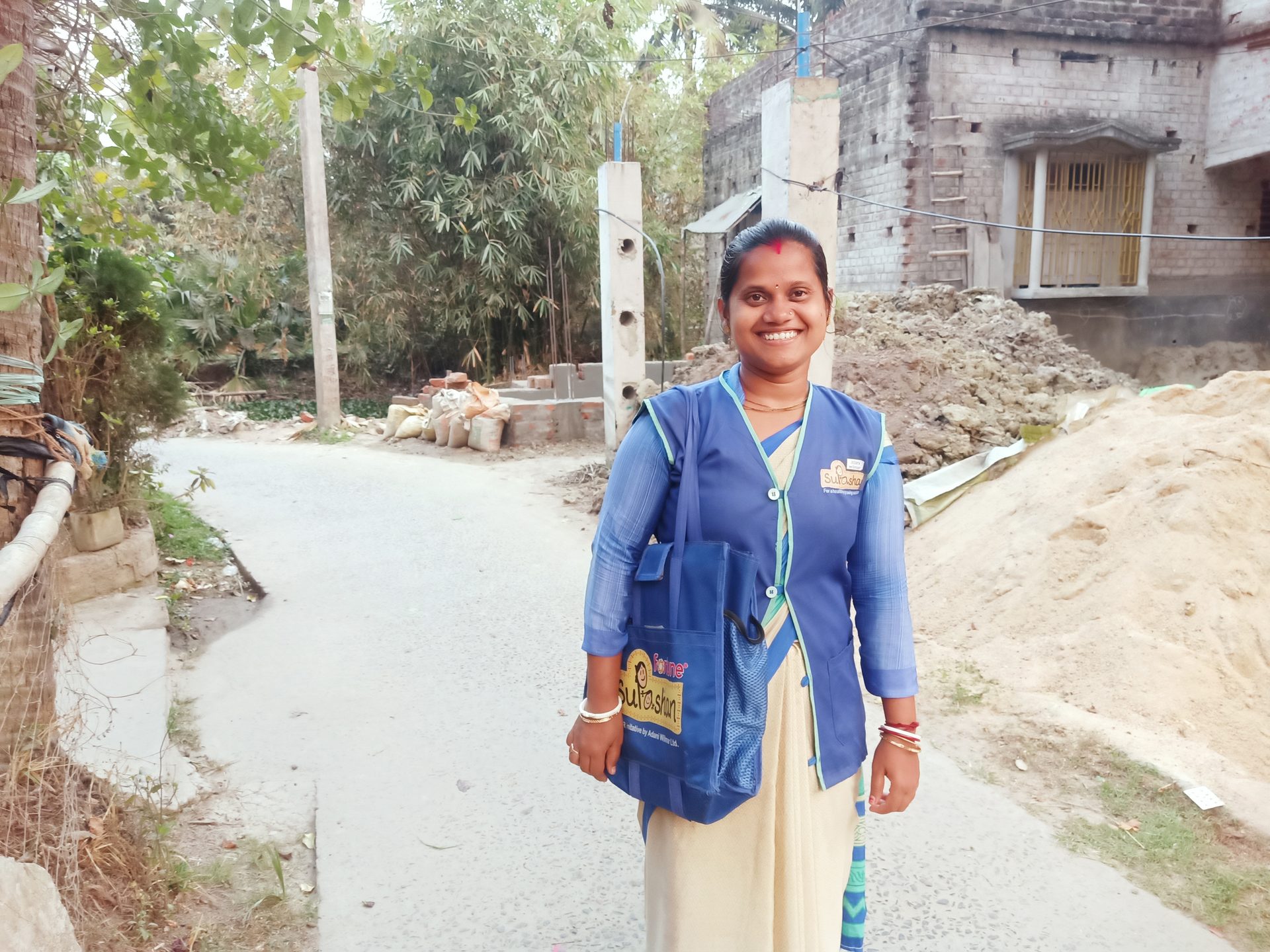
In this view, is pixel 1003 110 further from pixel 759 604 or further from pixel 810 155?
pixel 759 604

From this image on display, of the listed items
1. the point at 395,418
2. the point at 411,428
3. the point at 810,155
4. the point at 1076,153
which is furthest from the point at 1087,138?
the point at 395,418

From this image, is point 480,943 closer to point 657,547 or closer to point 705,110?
point 657,547

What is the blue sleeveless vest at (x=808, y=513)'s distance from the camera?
A: 5.13 ft

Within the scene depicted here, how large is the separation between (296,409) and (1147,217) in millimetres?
12689

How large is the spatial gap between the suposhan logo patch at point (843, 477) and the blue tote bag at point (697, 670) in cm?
19

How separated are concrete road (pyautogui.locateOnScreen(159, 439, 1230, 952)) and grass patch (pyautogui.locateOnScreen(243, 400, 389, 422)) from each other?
9.20 meters

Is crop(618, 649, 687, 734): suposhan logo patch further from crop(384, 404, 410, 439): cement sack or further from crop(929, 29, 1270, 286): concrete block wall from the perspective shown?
crop(384, 404, 410, 439): cement sack

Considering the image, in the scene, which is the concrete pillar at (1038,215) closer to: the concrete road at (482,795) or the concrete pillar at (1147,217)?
the concrete pillar at (1147,217)

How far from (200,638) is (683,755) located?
3.89 m

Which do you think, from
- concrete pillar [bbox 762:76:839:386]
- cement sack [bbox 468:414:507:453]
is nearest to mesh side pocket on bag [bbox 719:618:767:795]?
concrete pillar [bbox 762:76:839:386]

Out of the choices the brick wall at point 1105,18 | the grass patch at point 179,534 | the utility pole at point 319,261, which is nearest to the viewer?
the grass patch at point 179,534

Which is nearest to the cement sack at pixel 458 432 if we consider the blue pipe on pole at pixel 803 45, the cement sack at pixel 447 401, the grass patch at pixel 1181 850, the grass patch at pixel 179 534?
the cement sack at pixel 447 401

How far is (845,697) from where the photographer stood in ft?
5.40

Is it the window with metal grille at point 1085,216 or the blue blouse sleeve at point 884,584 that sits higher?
the window with metal grille at point 1085,216
